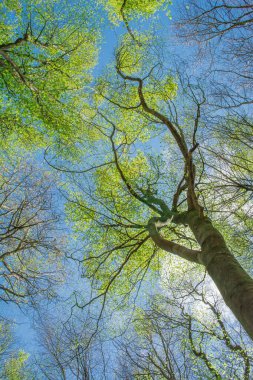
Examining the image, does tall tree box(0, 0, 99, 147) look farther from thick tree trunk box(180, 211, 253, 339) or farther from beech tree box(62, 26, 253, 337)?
thick tree trunk box(180, 211, 253, 339)

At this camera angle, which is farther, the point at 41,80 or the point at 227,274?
the point at 41,80

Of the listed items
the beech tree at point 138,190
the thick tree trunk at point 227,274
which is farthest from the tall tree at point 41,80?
the thick tree trunk at point 227,274

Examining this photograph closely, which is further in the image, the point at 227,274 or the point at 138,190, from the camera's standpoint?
the point at 138,190

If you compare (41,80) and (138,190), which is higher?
(41,80)

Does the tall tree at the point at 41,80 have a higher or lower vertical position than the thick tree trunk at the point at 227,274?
higher

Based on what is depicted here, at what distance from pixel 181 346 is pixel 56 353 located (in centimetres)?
520

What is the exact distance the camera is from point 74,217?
29.1ft

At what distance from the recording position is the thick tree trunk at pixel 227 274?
2.46 meters

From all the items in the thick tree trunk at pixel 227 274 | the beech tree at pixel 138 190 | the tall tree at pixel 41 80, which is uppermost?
the tall tree at pixel 41 80

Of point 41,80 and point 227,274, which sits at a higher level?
point 41,80

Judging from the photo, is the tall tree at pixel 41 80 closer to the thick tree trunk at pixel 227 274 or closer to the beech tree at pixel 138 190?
the beech tree at pixel 138 190

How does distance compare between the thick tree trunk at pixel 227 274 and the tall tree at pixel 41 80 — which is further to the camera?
the tall tree at pixel 41 80

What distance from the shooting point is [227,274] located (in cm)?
298

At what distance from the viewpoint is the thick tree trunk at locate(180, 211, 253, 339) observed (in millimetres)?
2457
